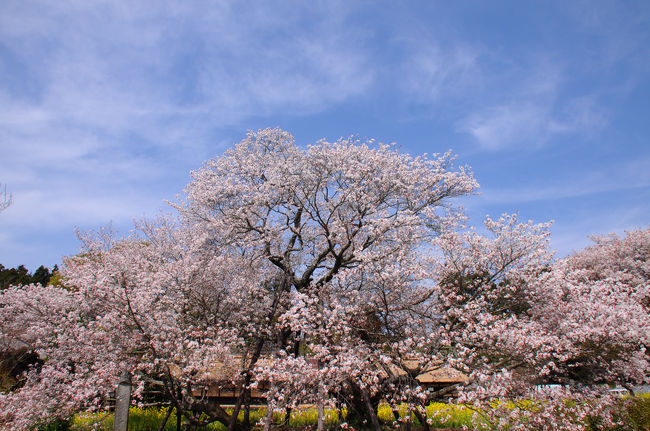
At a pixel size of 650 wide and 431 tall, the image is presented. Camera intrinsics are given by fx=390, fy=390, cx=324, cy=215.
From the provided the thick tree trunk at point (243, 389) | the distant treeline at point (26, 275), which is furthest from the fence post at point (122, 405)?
the distant treeline at point (26, 275)

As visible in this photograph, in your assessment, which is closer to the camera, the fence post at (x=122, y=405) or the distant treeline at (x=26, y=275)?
the fence post at (x=122, y=405)

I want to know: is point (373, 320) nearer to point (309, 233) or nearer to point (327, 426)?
point (327, 426)

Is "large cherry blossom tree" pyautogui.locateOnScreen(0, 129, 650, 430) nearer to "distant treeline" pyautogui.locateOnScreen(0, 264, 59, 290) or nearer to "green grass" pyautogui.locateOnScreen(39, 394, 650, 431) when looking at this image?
"green grass" pyautogui.locateOnScreen(39, 394, 650, 431)

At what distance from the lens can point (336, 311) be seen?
418 inches

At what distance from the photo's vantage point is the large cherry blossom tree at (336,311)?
10.2 metres

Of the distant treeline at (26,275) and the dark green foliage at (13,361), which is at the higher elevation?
the distant treeline at (26,275)

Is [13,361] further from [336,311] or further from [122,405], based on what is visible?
[336,311]

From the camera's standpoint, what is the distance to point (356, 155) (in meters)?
14.8

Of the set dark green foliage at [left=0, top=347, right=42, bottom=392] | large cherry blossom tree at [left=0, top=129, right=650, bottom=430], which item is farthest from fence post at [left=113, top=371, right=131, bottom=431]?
dark green foliage at [left=0, top=347, right=42, bottom=392]

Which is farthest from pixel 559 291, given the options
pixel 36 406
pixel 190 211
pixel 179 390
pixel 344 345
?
pixel 36 406

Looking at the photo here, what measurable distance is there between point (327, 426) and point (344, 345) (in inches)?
156

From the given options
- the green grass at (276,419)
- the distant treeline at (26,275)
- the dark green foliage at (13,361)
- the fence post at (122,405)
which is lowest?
the green grass at (276,419)

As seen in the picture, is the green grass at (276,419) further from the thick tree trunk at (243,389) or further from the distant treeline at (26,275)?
the distant treeline at (26,275)

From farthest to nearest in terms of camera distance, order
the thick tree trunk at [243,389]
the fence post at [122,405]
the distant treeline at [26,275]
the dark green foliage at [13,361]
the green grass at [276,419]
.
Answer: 1. the distant treeline at [26,275]
2. the dark green foliage at [13,361]
3. the green grass at [276,419]
4. the thick tree trunk at [243,389]
5. the fence post at [122,405]
